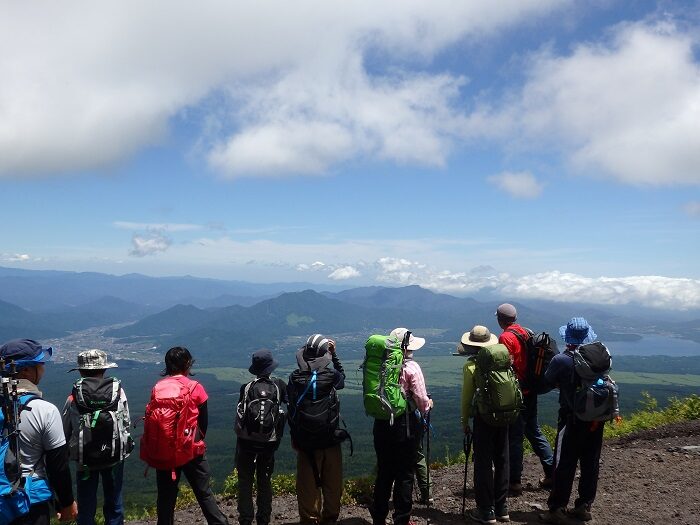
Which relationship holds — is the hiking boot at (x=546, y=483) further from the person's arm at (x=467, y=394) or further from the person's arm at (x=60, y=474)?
the person's arm at (x=60, y=474)

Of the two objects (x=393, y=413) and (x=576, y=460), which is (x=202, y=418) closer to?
(x=393, y=413)

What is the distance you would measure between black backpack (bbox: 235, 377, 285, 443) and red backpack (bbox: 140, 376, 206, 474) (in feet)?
2.28

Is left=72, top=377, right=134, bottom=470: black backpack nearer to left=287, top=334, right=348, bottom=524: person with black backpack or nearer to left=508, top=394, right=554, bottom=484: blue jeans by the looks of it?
left=287, top=334, right=348, bottom=524: person with black backpack

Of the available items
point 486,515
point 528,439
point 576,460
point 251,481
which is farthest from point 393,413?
point 528,439

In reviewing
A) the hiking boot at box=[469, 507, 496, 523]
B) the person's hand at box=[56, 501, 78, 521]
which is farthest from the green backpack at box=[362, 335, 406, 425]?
the person's hand at box=[56, 501, 78, 521]

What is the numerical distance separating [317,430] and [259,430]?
74 centimetres

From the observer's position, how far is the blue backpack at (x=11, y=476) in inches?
151

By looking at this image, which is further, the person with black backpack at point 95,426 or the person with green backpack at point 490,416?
the person with green backpack at point 490,416

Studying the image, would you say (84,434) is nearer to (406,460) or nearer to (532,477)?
(406,460)

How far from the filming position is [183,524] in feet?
24.0

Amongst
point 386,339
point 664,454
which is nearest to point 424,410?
point 386,339

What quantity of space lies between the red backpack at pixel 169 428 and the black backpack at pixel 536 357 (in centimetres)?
469

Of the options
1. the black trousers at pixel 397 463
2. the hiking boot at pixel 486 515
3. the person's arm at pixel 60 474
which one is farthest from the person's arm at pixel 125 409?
the hiking boot at pixel 486 515

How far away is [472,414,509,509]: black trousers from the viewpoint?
652 centimetres
